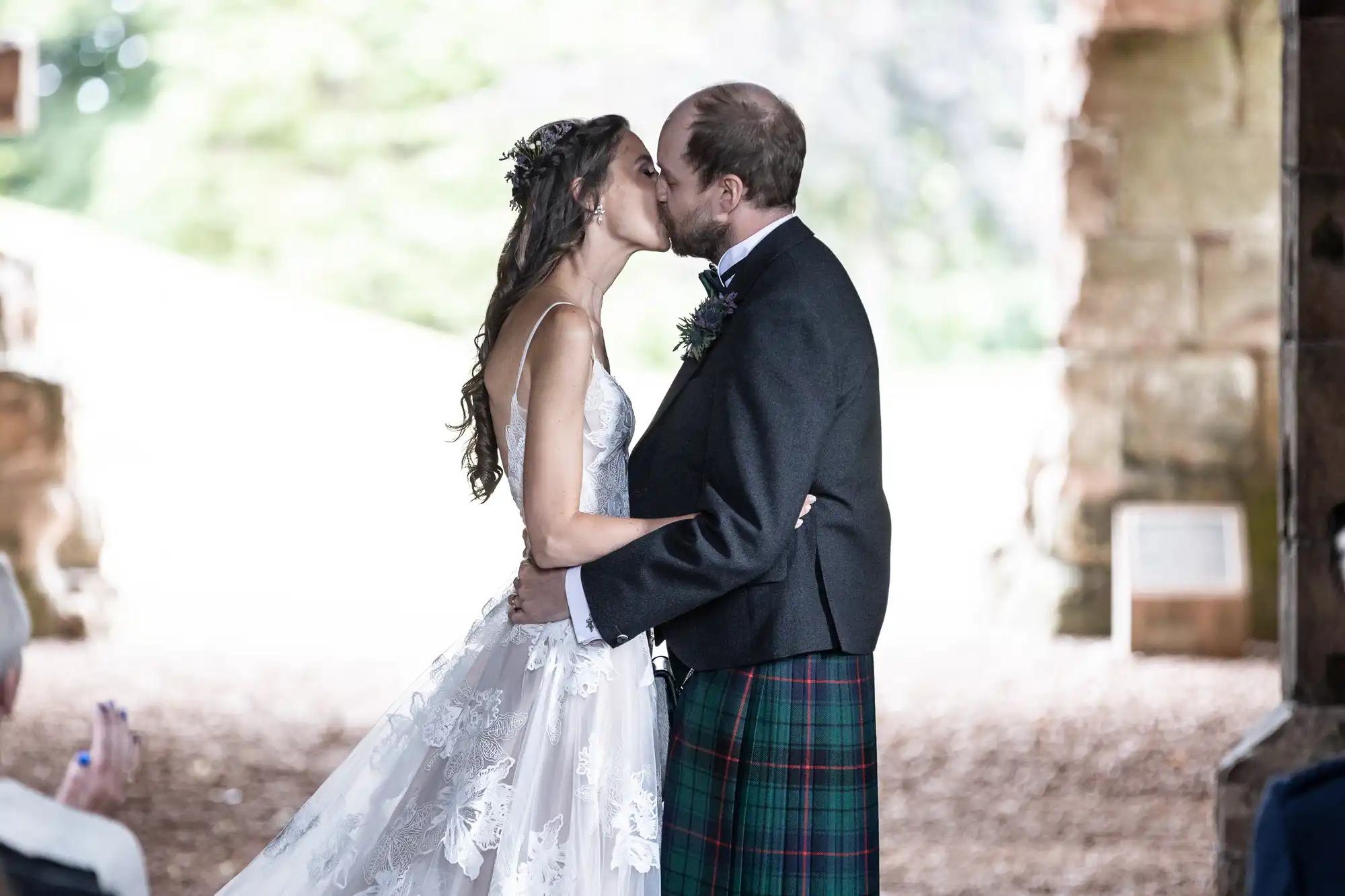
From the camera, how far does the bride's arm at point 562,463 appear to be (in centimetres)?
240

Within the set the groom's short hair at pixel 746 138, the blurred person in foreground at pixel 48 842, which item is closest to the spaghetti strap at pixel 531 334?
the groom's short hair at pixel 746 138

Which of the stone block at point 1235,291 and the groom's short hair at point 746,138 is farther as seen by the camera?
the stone block at point 1235,291

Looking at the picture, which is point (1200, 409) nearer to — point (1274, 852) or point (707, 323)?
point (707, 323)

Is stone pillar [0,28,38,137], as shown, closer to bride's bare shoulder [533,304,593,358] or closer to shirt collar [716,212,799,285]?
bride's bare shoulder [533,304,593,358]

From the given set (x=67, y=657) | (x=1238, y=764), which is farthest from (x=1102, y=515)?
(x=67, y=657)

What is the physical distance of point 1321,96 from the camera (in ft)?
10.8

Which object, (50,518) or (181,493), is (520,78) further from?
(50,518)

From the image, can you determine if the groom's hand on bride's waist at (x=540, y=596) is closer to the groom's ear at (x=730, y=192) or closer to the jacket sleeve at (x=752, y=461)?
the jacket sleeve at (x=752, y=461)

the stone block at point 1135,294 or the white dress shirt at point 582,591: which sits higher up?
the stone block at point 1135,294

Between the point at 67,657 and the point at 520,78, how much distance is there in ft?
30.3

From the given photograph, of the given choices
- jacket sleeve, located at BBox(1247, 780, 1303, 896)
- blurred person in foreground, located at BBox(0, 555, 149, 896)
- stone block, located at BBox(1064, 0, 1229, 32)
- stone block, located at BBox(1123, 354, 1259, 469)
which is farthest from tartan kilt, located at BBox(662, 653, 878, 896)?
stone block, located at BBox(1064, 0, 1229, 32)

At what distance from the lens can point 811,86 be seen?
51.4 ft

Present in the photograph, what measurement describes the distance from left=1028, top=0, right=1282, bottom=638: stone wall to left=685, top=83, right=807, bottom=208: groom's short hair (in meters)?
5.88

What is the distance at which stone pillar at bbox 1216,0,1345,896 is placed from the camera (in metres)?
3.29
